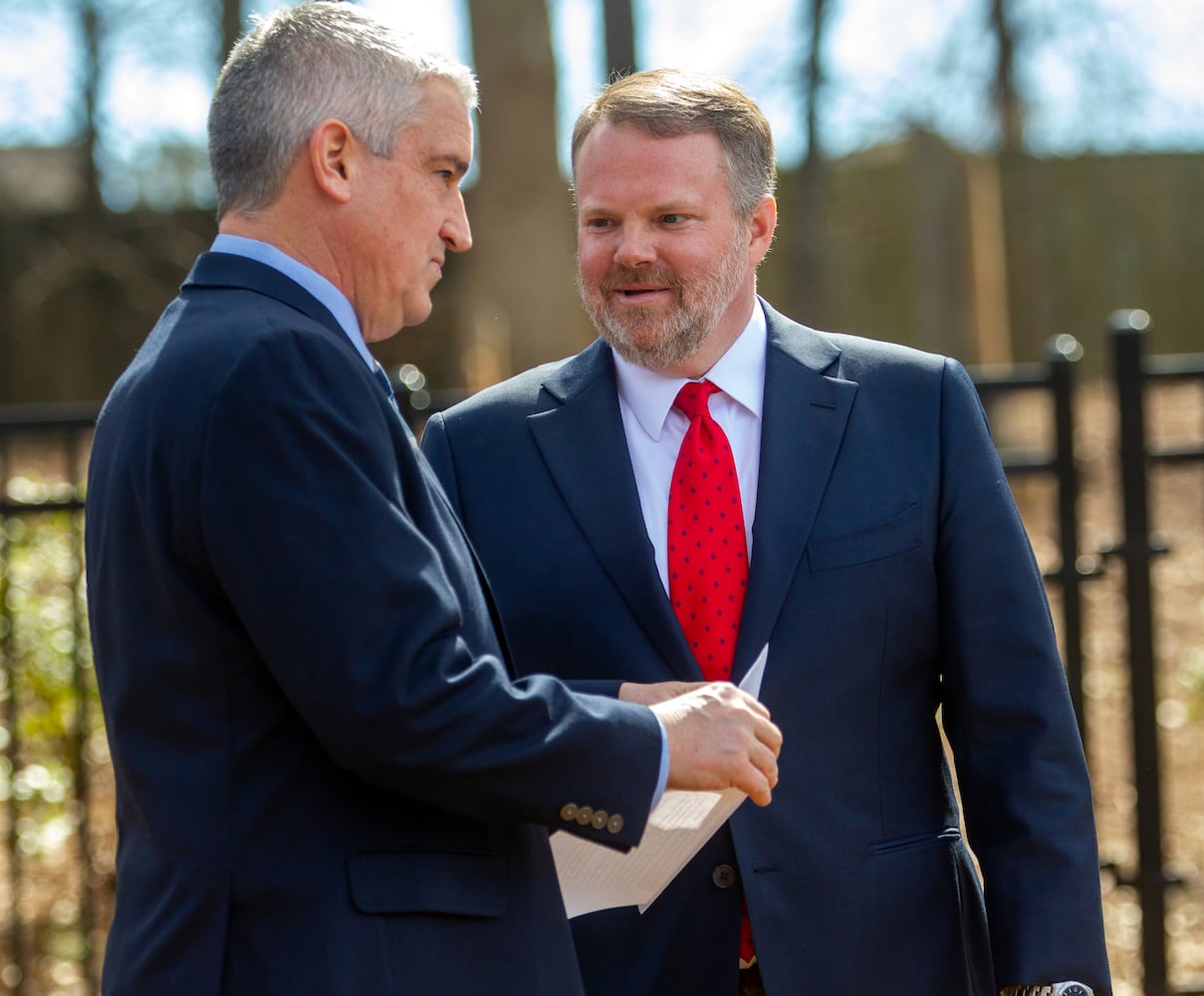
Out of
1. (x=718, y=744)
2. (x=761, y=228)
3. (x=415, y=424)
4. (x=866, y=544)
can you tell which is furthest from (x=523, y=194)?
(x=718, y=744)

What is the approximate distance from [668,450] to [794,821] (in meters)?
0.63

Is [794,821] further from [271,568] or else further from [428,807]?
[271,568]

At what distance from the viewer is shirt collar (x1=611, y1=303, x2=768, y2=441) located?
2.43 metres

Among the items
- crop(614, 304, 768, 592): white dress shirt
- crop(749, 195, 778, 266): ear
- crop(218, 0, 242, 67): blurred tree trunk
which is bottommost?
crop(614, 304, 768, 592): white dress shirt

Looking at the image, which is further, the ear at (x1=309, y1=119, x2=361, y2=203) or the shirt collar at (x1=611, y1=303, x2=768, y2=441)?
the shirt collar at (x1=611, y1=303, x2=768, y2=441)

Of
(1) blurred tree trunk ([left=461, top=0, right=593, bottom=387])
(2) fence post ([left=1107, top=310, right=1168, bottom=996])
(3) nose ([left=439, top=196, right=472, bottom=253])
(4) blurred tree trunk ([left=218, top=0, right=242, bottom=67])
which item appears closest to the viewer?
(3) nose ([left=439, top=196, right=472, bottom=253])

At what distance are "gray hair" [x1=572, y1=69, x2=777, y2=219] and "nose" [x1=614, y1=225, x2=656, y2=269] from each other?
16 cm

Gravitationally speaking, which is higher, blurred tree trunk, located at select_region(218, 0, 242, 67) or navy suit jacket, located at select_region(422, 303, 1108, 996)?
blurred tree trunk, located at select_region(218, 0, 242, 67)

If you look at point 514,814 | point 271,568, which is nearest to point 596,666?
point 514,814

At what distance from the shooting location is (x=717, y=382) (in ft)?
7.97

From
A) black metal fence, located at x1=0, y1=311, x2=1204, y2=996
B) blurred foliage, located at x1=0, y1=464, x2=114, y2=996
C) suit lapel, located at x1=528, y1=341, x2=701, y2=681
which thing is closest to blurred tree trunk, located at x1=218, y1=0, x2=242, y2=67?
blurred foliage, located at x1=0, y1=464, x2=114, y2=996

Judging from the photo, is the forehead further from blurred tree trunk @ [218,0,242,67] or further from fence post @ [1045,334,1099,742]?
blurred tree trunk @ [218,0,242,67]

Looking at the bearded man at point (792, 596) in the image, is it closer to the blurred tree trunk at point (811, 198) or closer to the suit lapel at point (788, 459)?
the suit lapel at point (788, 459)

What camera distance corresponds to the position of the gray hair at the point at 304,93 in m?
1.70
